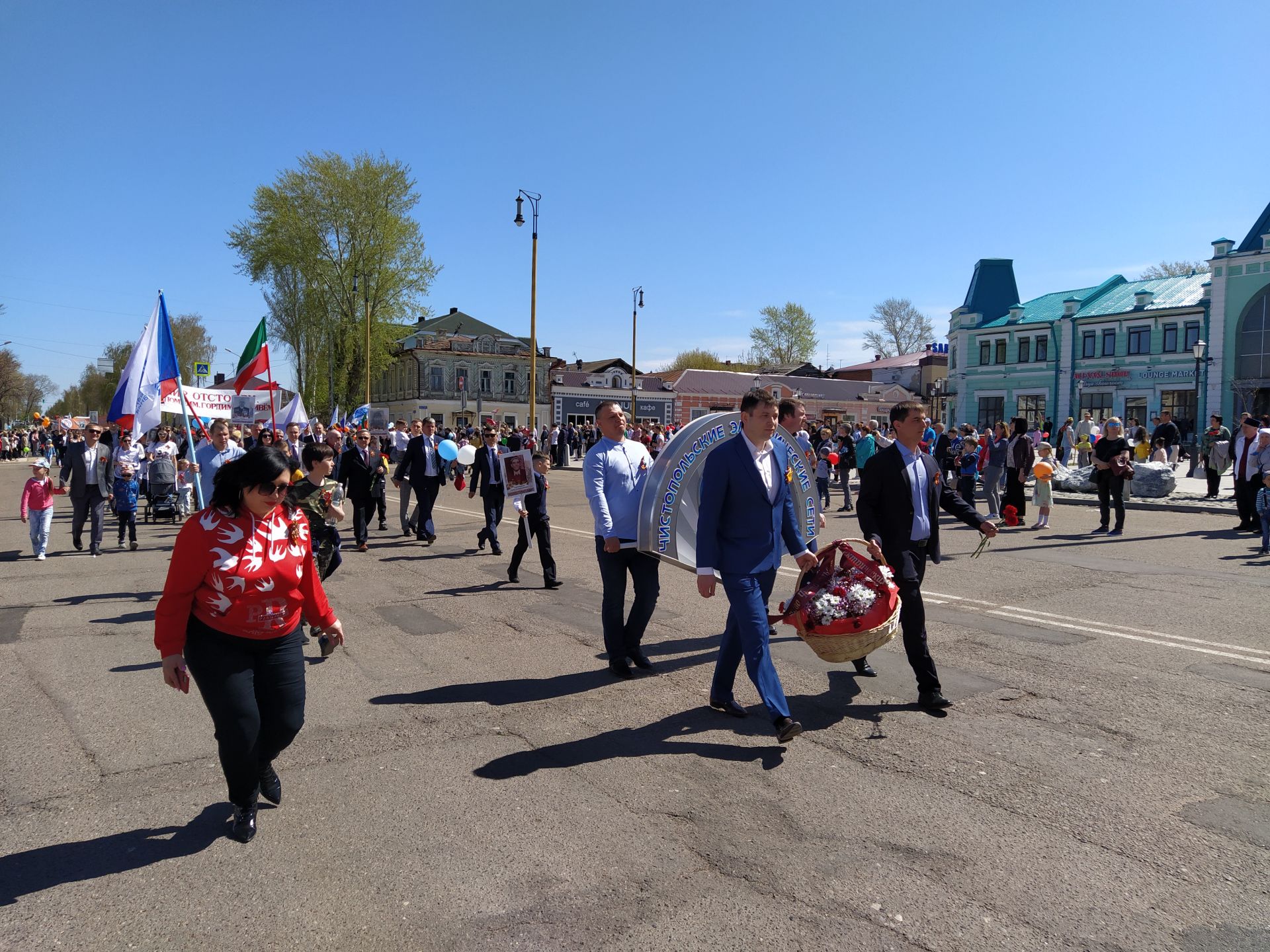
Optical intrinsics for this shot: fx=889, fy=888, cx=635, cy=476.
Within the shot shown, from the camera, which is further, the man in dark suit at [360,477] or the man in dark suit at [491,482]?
the man in dark suit at [360,477]

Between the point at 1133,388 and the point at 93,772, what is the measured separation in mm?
56261

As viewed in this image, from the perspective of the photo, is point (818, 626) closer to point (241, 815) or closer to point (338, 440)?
point (241, 815)

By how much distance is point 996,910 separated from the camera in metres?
3.16

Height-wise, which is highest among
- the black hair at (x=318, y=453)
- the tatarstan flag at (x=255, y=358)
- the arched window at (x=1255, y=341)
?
the arched window at (x=1255, y=341)

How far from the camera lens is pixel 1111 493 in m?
14.8

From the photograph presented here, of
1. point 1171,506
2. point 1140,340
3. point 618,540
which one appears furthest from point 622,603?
point 1140,340

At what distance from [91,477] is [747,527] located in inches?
428

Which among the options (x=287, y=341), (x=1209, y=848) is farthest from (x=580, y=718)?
(x=287, y=341)

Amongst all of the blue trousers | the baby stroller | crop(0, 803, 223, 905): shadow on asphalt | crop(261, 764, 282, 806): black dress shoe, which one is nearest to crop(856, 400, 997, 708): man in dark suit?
the blue trousers

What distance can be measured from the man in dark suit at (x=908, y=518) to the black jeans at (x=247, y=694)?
332cm

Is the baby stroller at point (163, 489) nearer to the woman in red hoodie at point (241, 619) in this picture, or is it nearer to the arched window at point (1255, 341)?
the woman in red hoodie at point (241, 619)

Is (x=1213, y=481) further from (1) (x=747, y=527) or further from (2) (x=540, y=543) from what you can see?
(1) (x=747, y=527)

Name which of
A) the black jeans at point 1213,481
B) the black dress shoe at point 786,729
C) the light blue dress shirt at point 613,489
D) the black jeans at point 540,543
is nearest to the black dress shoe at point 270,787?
the black dress shoe at point 786,729

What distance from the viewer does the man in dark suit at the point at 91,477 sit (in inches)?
482
